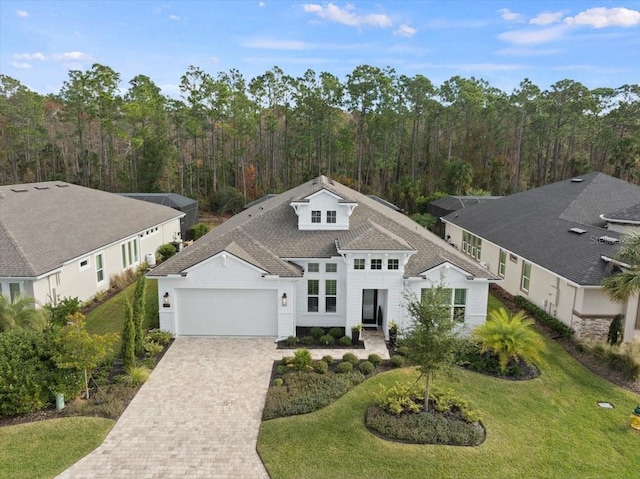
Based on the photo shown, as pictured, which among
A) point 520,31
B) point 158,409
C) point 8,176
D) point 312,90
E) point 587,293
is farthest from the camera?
point 8,176

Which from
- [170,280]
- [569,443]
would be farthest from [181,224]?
[569,443]

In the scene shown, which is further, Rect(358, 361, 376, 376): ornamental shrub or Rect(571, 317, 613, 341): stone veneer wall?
Rect(571, 317, 613, 341): stone veneer wall

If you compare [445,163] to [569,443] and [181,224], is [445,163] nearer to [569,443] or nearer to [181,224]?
[181,224]

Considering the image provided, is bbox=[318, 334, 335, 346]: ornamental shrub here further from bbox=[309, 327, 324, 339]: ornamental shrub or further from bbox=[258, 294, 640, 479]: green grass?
bbox=[258, 294, 640, 479]: green grass

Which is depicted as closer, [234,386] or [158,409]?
[158,409]

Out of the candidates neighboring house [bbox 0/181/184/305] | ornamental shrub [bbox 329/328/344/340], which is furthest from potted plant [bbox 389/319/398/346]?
neighboring house [bbox 0/181/184/305]

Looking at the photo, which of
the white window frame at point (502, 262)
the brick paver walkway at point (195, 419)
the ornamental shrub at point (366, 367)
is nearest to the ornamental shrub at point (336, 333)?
the brick paver walkway at point (195, 419)

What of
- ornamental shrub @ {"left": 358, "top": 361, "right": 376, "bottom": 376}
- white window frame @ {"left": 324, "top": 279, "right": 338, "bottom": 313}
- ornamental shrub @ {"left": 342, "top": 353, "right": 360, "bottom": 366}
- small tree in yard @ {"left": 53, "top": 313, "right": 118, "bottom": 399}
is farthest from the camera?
white window frame @ {"left": 324, "top": 279, "right": 338, "bottom": 313}

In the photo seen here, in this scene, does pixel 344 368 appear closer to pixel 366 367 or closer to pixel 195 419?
pixel 366 367
